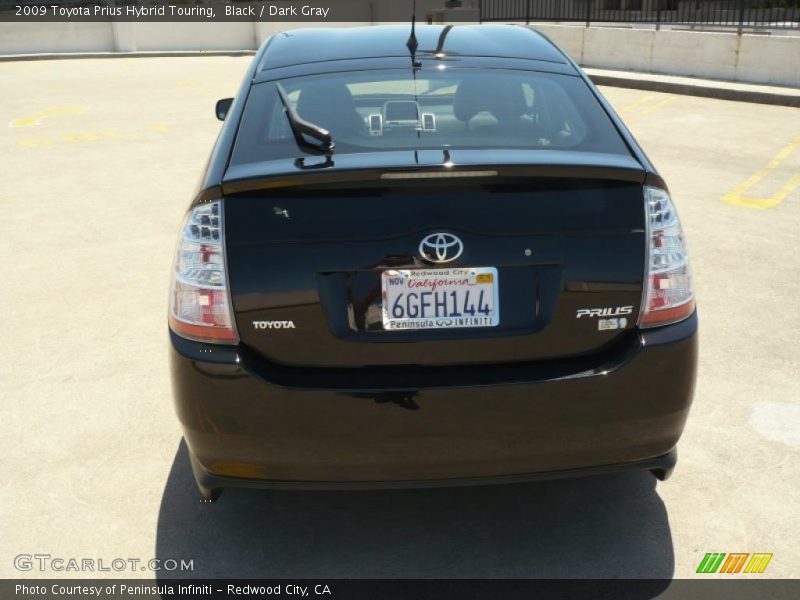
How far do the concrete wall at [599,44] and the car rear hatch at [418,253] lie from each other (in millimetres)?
14338

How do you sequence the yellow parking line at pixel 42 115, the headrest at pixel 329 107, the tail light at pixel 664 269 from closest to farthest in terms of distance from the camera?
the tail light at pixel 664 269 → the headrest at pixel 329 107 → the yellow parking line at pixel 42 115

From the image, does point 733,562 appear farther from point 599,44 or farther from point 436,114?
point 599,44

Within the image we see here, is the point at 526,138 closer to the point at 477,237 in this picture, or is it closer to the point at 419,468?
the point at 477,237

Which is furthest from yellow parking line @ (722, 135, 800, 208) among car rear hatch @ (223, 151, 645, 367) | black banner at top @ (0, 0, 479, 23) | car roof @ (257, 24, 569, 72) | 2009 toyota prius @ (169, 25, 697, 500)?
black banner at top @ (0, 0, 479, 23)

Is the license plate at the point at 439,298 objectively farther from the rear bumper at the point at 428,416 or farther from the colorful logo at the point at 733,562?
the colorful logo at the point at 733,562

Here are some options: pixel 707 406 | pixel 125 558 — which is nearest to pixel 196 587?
pixel 125 558

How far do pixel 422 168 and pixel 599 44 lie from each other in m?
17.6

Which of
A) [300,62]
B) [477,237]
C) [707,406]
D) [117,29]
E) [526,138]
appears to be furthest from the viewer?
[117,29]

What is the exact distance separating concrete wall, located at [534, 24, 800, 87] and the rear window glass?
13422 mm

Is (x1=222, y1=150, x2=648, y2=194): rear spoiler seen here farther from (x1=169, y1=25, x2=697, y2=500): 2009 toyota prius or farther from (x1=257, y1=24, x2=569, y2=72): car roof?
(x1=257, y1=24, x2=569, y2=72): car roof

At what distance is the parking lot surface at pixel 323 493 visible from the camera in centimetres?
324

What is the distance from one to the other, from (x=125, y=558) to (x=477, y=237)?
1638 mm

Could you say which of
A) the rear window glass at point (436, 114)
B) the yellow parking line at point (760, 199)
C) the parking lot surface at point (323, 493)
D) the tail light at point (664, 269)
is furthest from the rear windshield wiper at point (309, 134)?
the yellow parking line at point (760, 199)

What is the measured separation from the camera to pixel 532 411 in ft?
9.21
